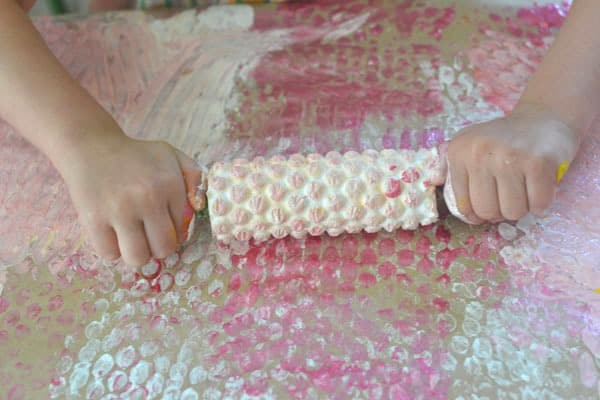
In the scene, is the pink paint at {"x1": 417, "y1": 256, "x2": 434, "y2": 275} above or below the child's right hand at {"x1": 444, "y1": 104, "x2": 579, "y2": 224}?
below

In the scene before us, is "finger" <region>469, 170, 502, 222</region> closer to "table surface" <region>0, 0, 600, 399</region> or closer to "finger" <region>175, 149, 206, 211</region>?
"table surface" <region>0, 0, 600, 399</region>

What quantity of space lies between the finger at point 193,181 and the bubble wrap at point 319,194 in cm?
2

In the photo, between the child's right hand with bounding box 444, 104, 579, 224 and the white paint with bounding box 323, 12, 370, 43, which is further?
the white paint with bounding box 323, 12, 370, 43

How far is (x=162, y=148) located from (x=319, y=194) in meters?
0.15

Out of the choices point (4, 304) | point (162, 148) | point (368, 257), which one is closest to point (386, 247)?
point (368, 257)

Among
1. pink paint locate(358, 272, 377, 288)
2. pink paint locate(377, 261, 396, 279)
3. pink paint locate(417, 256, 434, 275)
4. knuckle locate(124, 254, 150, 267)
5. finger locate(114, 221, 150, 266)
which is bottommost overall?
pink paint locate(358, 272, 377, 288)

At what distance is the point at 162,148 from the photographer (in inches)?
20.3

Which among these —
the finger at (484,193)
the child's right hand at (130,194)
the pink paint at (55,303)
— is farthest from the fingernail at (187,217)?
the finger at (484,193)

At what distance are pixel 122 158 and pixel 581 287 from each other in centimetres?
42

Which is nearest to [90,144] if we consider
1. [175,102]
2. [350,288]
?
[175,102]

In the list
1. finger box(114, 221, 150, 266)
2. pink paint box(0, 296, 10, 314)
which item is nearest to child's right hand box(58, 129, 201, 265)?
finger box(114, 221, 150, 266)

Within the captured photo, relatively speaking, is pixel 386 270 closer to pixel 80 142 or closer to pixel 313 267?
pixel 313 267

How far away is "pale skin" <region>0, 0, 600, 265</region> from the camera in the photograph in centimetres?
48

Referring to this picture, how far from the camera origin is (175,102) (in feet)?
2.13
